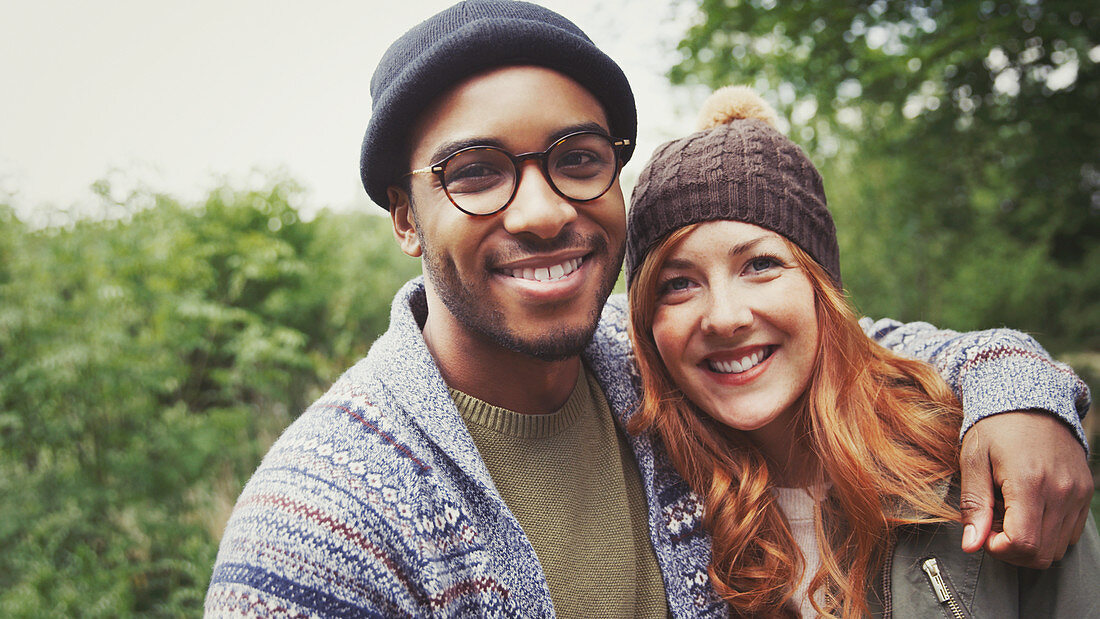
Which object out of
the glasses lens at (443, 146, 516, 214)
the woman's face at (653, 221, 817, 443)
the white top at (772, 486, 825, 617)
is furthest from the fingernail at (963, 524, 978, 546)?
the glasses lens at (443, 146, 516, 214)

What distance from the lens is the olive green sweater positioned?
6.02 ft

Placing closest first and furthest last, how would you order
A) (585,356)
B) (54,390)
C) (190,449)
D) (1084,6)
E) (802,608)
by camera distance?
(802,608) → (585,356) → (1084,6) → (54,390) → (190,449)

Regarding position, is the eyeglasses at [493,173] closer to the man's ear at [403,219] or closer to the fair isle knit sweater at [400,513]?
the man's ear at [403,219]

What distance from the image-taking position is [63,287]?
4.11 meters

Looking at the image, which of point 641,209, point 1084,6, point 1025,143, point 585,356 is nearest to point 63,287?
point 585,356

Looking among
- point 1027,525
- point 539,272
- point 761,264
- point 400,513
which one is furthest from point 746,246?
point 400,513

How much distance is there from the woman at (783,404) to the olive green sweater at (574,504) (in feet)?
0.63

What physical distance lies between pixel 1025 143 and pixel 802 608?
4.38 m

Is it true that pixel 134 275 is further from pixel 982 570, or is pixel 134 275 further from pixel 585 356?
pixel 982 570

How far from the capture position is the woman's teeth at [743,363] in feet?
6.73

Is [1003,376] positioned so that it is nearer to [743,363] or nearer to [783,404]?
[783,404]

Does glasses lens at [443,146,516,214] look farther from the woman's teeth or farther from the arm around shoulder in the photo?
the arm around shoulder

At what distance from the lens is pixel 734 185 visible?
6.72 ft

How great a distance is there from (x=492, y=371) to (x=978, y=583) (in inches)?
54.5
